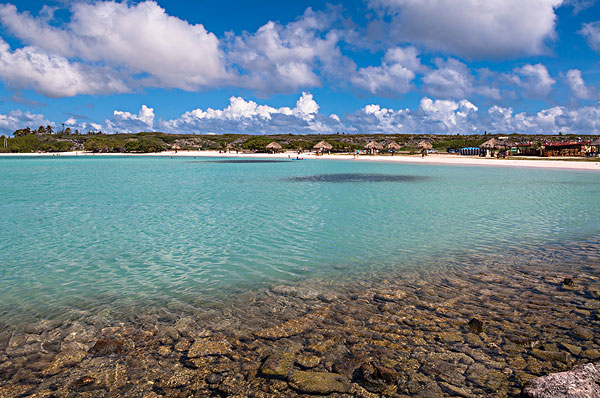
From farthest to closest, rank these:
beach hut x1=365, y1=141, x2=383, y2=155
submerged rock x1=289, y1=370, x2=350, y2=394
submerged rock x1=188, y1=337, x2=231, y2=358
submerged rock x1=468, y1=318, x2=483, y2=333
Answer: beach hut x1=365, y1=141, x2=383, y2=155
submerged rock x1=468, y1=318, x2=483, y2=333
submerged rock x1=188, y1=337, x2=231, y2=358
submerged rock x1=289, y1=370, x2=350, y2=394

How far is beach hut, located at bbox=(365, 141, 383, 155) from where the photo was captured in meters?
89.5

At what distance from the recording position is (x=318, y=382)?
4734mm

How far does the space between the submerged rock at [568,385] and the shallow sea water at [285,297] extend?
40cm

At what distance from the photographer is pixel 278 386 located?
15.3ft

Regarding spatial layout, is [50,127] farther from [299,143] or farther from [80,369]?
[80,369]

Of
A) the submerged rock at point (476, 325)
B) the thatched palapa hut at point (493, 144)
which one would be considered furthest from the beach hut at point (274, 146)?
the submerged rock at point (476, 325)

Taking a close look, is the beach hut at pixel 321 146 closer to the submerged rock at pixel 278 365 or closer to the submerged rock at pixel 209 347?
the submerged rock at pixel 209 347

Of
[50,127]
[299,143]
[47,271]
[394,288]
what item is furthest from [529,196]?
[50,127]

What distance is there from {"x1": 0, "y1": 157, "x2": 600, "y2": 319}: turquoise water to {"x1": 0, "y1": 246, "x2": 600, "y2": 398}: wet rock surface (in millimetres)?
1161

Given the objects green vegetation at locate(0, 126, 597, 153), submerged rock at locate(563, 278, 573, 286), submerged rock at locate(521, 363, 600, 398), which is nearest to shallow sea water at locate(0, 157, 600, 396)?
submerged rock at locate(563, 278, 573, 286)

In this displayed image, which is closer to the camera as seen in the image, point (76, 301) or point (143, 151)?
point (76, 301)

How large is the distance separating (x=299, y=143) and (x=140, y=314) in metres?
106

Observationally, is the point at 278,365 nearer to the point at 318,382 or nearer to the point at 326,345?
the point at 318,382

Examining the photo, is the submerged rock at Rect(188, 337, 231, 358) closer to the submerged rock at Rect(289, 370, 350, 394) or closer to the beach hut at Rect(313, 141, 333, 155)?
the submerged rock at Rect(289, 370, 350, 394)
